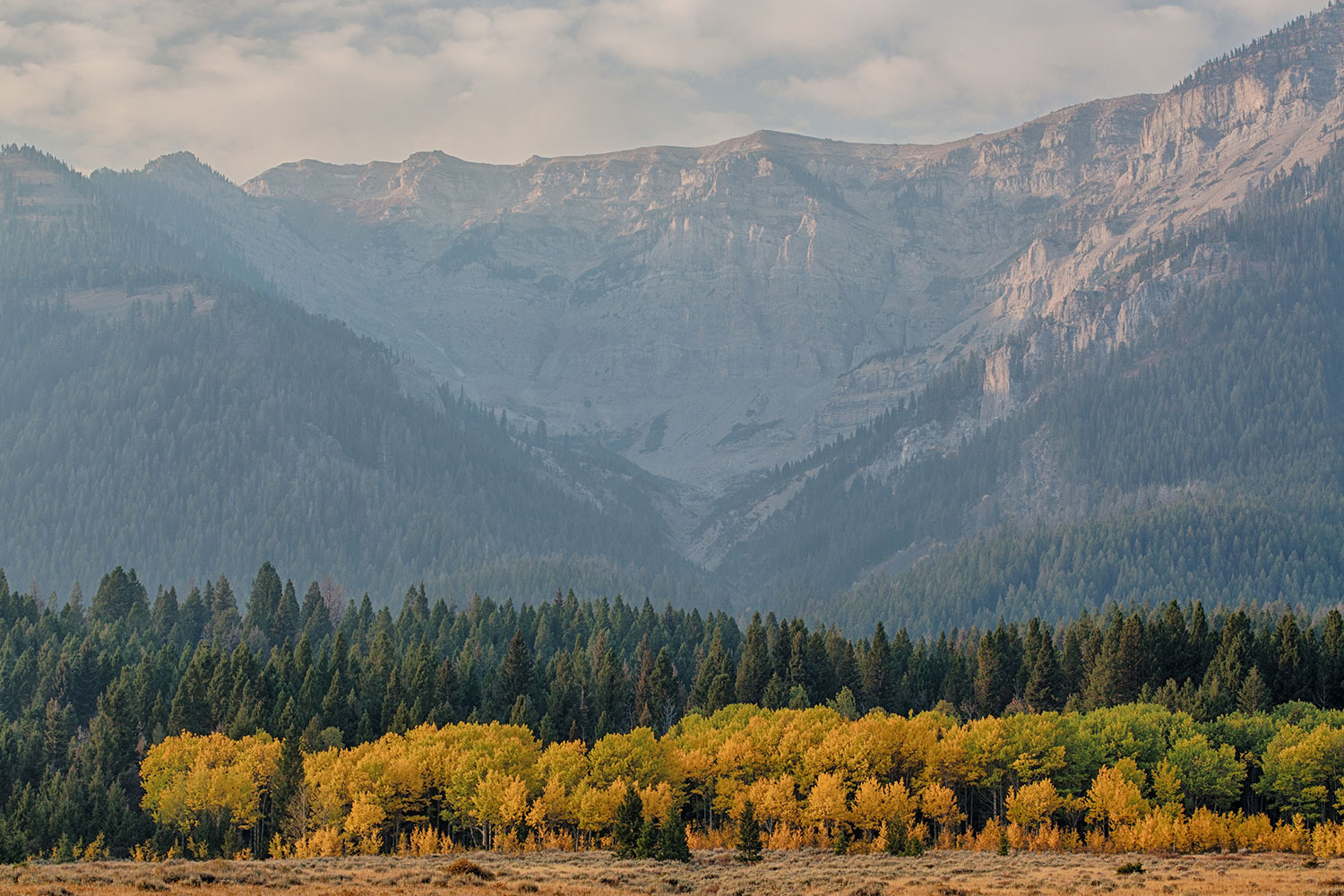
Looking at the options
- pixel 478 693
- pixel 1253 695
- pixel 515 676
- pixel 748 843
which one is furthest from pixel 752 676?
pixel 748 843

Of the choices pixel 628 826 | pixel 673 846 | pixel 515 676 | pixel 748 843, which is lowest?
A: pixel 673 846

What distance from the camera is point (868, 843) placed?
420 feet

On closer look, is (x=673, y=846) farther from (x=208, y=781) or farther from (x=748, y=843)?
(x=208, y=781)

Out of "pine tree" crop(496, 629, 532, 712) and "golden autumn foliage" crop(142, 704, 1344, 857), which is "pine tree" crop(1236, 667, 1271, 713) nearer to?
"golden autumn foliage" crop(142, 704, 1344, 857)

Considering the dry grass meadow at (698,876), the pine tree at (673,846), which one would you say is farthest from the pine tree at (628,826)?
the pine tree at (673,846)

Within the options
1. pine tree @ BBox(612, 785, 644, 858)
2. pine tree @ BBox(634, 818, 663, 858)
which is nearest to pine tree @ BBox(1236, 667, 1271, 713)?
pine tree @ BBox(612, 785, 644, 858)

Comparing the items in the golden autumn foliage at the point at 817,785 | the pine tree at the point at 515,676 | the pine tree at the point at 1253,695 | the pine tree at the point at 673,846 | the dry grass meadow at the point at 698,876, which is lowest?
the dry grass meadow at the point at 698,876

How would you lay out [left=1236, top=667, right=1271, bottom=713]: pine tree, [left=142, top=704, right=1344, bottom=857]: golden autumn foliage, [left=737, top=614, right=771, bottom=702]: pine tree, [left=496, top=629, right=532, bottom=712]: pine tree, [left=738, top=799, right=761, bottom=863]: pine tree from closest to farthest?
[left=738, top=799, right=761, bottom=863]: pine tree < [left=142, top=704, right=1344, bottom=857]: golden autumn foliage < [left=1236, top=667, right=1271, bottom=713]: pine tree < [left=496, top=629, right=532, bottom=712]: pine tree < [left=737, top=614, right=771, bottom=702]: pine tree

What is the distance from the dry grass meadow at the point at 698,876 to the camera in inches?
3674

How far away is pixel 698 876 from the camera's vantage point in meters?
106

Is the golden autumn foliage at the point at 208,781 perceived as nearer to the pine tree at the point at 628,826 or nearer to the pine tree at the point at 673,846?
the pine tree at the point at 628,826

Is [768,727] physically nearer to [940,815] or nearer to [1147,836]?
[940,815]

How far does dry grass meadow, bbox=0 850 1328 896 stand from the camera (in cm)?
9331

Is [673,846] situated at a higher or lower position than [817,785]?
lower
